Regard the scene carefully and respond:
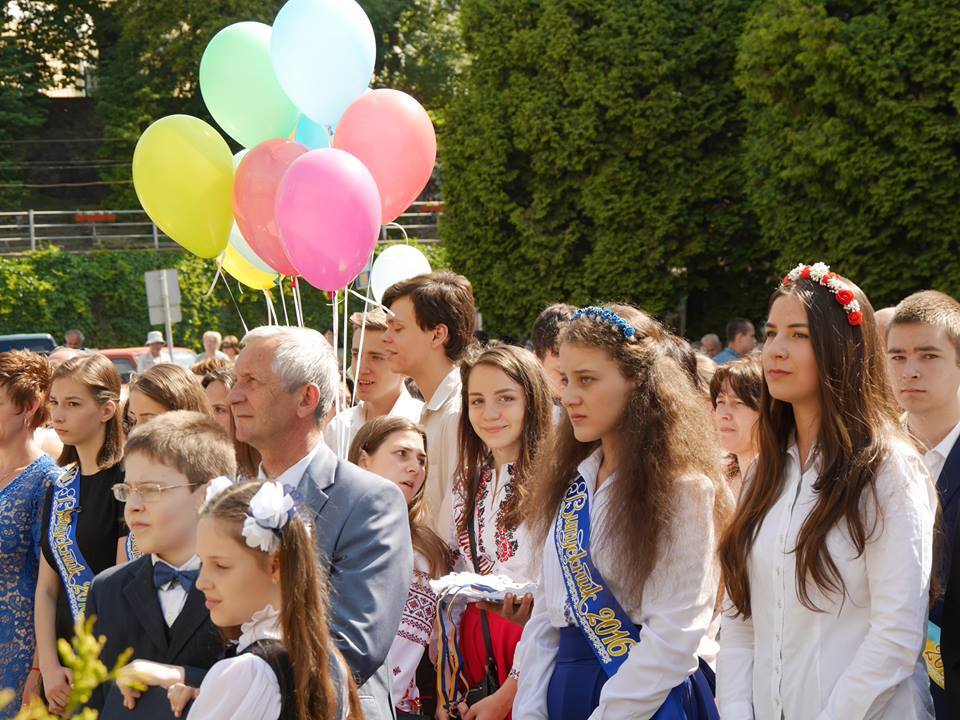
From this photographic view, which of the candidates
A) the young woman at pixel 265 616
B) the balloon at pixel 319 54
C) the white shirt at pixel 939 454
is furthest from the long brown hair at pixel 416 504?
the balloon at pixel 319 54

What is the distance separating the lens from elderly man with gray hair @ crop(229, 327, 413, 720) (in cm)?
321

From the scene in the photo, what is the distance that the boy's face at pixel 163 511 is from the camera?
11.0 ft

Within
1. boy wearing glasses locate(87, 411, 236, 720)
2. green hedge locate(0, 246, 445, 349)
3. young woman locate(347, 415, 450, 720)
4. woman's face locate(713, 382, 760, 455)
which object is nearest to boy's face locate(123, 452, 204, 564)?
boy wearing glasses locate(87, 411, 236, 720)

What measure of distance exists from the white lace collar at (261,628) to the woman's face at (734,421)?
2771 millimetres

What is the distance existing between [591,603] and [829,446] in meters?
0.82

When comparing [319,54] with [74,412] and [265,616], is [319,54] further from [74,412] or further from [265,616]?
[265,616]

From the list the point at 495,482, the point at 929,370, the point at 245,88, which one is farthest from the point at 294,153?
the point at 929,370

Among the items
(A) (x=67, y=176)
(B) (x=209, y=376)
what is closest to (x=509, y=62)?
(B) (x=209, y=376)

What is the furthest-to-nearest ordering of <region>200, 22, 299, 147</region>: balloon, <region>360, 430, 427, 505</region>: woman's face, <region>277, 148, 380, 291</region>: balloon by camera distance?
1. <region>200, 22, 299, 147</region>: balloon
2. <region>277, 148, 380, 291</region>: balloon
3. <region>360, 430, 427, 505</region>: woman's face

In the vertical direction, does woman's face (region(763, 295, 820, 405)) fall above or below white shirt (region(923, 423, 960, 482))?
above

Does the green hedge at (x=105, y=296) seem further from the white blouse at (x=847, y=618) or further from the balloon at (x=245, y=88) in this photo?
the white blouse at (x=847, y=618)

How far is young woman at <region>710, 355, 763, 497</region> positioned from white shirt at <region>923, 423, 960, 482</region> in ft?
3.63

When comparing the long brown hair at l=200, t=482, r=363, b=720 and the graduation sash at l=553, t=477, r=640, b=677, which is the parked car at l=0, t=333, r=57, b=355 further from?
the long brown hair at l=200, t=482, r=363, b=720

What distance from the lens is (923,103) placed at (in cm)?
1792
